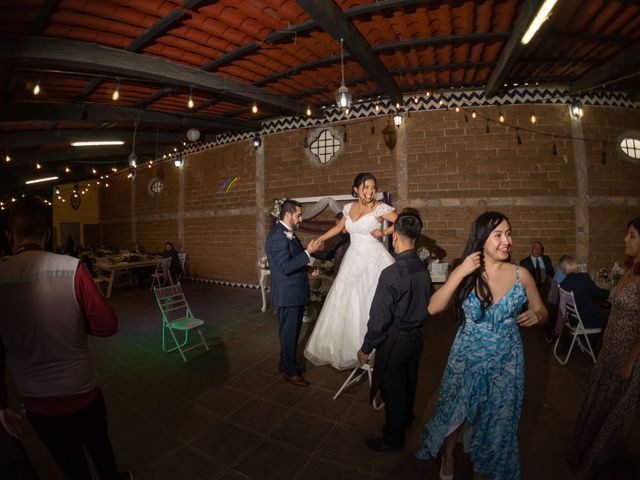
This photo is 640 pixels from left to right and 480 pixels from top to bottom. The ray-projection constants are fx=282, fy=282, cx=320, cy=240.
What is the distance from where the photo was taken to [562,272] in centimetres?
464

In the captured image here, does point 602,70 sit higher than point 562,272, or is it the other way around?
point 602,70

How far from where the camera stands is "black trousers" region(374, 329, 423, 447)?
217cm

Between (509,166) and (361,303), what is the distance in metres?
5.48

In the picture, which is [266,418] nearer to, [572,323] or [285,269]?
[285,269]

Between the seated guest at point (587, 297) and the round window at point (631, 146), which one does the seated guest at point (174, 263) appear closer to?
the seated guest at point (587, 297)

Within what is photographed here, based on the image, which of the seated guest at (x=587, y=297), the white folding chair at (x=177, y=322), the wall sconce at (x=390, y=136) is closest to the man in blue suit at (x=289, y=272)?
the white folding chair at (x=177, y=322)

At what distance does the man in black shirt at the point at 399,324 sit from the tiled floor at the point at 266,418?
54 cm

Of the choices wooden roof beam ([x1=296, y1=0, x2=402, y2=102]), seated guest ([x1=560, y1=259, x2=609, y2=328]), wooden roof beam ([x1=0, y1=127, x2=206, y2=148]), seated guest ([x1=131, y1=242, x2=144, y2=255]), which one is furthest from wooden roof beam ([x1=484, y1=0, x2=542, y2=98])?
seated guest ([x1=131, y1=242, x2=144, y2=255])

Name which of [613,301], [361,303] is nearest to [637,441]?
[613,301]

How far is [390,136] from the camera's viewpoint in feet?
22.8

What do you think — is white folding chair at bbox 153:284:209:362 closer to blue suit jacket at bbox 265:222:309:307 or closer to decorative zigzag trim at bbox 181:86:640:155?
blue suit jacket at bbox 265:222:309:307

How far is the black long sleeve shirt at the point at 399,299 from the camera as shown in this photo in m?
2.08

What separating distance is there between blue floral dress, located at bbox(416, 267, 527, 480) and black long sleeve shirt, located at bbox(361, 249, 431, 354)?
30 cm

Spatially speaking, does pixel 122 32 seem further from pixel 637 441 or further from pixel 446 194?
pixel 637 441
